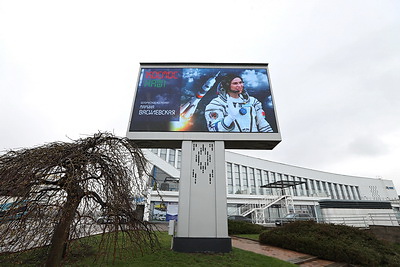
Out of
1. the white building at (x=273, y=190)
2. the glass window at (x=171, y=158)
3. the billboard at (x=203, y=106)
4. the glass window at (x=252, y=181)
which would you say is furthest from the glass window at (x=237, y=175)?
the billboard at (x=203, y=106)

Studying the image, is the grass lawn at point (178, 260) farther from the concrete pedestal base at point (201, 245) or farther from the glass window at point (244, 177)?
the glass window at point (244, 177)

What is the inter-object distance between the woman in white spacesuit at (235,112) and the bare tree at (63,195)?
5754mm

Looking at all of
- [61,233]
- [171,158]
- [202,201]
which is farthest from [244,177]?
[61,233]

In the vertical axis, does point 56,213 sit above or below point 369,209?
below

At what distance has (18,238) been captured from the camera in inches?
120

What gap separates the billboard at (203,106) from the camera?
924cm

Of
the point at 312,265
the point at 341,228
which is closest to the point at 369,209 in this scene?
the point at 341,228

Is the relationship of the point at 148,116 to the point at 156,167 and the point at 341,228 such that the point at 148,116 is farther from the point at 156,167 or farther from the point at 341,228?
the point at 156,167

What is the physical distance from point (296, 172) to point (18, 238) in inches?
1789

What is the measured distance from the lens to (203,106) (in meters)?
9.84

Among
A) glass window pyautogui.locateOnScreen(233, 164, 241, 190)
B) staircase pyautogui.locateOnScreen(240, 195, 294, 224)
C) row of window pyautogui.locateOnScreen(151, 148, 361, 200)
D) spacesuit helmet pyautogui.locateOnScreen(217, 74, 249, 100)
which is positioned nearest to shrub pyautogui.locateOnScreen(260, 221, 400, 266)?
spacesuit helmet pyautogui.locateOnScreen(217, 74, 249, 100)

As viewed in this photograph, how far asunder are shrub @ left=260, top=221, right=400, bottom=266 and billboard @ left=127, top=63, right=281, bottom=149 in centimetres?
427

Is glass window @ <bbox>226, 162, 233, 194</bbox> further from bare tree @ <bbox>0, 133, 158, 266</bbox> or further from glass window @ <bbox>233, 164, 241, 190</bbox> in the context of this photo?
bare tree @ <bbox>0, 133, 158, 266</bbox>

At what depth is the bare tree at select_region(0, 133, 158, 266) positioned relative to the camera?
10.3 ft
